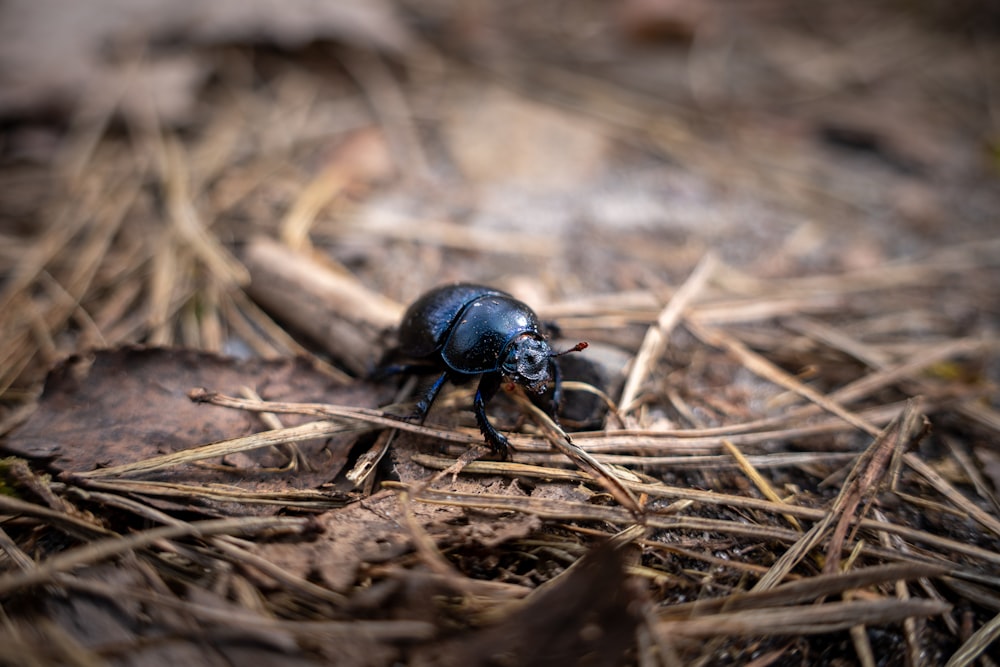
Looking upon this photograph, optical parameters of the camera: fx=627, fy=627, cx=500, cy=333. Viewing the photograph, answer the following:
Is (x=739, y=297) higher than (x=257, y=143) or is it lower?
lower

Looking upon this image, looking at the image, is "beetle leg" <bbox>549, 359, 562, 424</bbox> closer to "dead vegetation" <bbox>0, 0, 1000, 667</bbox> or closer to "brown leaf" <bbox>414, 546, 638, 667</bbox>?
"dead vegetation" <bbox>0, 0, 1000, 667</bbox>

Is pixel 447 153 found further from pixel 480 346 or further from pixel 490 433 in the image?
pixel 490 433

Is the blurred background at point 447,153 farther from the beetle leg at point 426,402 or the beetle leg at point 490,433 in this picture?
the beetle leg at point 490,433

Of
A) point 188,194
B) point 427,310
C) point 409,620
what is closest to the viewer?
point 409,620

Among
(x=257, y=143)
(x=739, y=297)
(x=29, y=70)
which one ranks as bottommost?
(x=739, y=297)

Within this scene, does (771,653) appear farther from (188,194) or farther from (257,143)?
(257,143)

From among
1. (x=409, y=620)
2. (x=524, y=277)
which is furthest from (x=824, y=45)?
(x=409, y=620)

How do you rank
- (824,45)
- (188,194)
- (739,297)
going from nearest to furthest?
(739,297)
(188,194)
(824,45)
